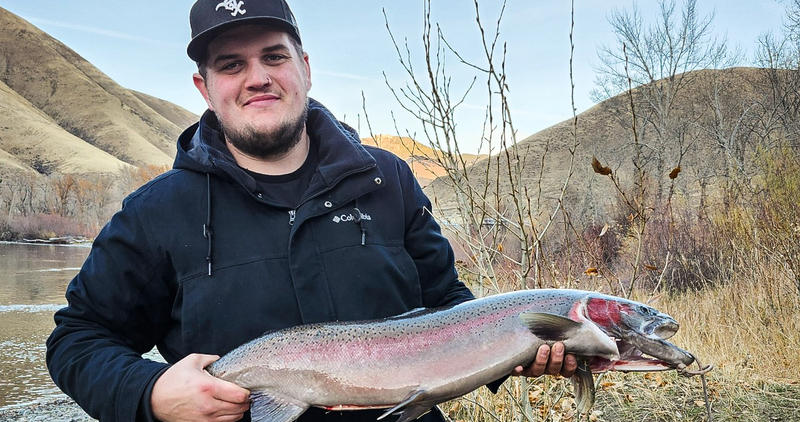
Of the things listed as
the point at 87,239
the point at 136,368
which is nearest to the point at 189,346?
the point at 136,368

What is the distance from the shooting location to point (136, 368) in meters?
2.23

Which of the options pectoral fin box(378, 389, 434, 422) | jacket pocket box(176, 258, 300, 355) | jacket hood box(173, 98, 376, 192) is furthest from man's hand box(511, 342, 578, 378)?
jacket hood box(173, 98, 376, 192)

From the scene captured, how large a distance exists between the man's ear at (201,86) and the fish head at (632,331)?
6.17 feet

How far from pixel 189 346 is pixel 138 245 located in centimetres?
44

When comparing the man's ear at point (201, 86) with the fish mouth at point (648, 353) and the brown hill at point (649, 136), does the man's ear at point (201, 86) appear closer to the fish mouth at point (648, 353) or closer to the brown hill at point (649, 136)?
the fish mouth at point (648, 353)

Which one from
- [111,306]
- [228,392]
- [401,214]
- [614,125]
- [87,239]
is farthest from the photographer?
[614,125]

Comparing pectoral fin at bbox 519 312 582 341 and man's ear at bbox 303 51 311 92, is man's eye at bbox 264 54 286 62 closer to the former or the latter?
man's ear at bbox 303 51 311 92

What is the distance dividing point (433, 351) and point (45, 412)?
8.18 m

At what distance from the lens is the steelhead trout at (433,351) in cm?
229

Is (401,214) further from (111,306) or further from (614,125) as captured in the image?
(614,125)

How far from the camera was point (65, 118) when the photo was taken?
169 meters

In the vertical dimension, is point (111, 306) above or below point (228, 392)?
above

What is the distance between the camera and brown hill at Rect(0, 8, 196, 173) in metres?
125

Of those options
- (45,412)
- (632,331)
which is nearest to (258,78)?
(632,331)
